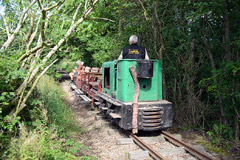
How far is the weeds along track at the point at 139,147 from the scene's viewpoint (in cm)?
462

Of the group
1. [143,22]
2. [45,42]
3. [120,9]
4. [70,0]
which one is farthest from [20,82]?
[120,9]

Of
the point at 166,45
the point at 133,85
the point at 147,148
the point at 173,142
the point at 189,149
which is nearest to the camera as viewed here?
the point at 189,149

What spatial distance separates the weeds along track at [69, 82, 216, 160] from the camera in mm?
4621

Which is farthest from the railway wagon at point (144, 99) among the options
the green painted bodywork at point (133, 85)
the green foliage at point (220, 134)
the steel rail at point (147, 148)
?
the green foliage at point (220, 134)

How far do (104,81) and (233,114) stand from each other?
448 centimetres

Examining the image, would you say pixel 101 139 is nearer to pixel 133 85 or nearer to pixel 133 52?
pixel 133 85

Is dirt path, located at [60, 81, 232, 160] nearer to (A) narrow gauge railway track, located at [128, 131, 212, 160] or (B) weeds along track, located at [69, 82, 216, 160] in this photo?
(B) weeds along track, located at [69, 82, 216, 160]

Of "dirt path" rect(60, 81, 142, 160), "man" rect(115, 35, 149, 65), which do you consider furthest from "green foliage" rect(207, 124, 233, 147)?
"man" rect(115, 35, 149, 65)

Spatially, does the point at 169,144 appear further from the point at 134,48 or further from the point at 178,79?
the point at 178,79

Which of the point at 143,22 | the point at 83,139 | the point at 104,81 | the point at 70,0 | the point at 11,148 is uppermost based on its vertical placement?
the point at 143,22

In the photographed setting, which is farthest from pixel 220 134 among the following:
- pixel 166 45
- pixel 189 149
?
pixel 166 45

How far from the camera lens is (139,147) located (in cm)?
522

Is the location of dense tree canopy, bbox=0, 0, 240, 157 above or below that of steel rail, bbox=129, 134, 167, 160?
above

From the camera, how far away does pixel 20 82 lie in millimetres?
4957
